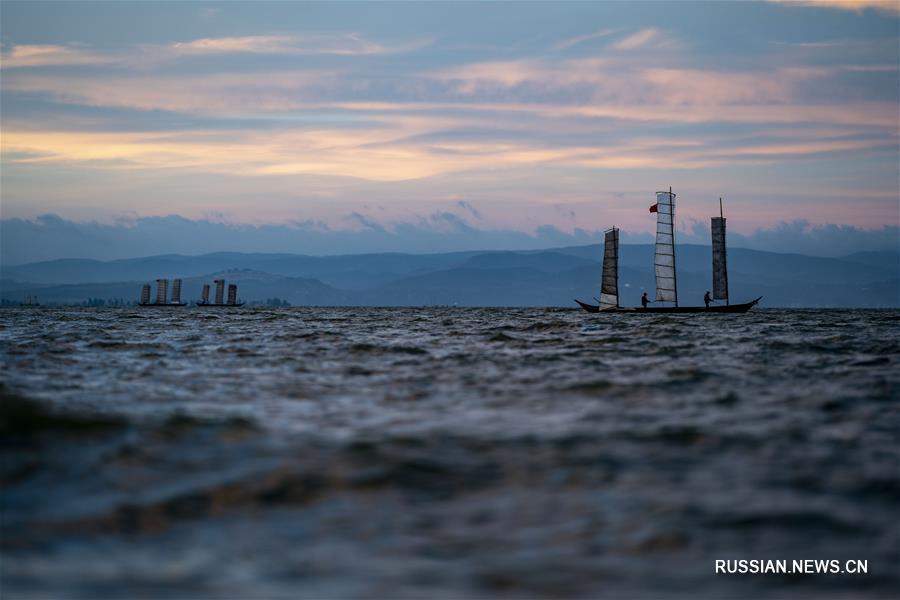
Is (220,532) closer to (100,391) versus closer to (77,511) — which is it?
(77,511)

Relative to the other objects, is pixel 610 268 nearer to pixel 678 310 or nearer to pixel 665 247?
pixel 665 247

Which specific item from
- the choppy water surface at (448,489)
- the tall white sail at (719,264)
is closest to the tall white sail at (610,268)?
the tall white sail at (719,264)

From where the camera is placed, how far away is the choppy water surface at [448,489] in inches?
312

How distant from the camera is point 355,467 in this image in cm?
1230

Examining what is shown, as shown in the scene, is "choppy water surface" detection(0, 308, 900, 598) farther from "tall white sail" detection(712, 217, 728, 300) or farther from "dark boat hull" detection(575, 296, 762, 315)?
"tall white sail" detection(712, 217, 728, 300)

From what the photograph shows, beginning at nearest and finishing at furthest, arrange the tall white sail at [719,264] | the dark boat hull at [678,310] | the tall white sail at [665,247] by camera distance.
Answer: the tall white sail at [665,247] → the tall white sail at [719,264] → the dark boat hull at [678,310]

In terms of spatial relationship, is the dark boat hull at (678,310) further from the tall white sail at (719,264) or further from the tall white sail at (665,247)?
the tall white sail at (665,247)

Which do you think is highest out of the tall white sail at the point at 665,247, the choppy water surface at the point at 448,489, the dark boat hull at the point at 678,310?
the tall white sail at the point at 665,247

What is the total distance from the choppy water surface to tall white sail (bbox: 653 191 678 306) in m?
78.4

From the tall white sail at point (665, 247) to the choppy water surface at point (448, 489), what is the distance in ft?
257

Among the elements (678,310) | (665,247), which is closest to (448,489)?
(665,247)

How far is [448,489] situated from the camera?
1122cm

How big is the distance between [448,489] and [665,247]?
9242 cm

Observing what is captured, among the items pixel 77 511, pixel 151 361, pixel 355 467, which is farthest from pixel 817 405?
pixel 151 361
